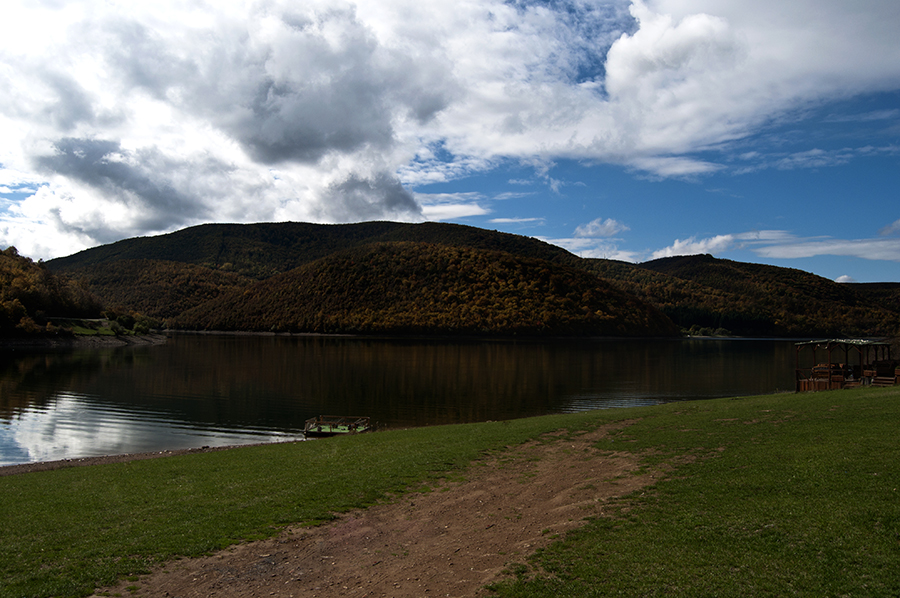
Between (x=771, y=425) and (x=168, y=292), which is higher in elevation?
(x=168, y=292)

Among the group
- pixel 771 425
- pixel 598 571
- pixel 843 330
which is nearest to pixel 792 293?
pixel 843 330

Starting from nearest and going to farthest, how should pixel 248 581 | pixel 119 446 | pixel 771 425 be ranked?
pixel 248 581, pixel 771 425, pixel 119 446

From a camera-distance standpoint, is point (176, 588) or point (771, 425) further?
point (771, 425)

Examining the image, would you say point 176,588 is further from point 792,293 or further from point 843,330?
point 792,293

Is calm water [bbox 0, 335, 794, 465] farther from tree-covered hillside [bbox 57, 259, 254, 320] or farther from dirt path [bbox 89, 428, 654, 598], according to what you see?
tree-covered hillside [bbox 57, 259, 254, 320]

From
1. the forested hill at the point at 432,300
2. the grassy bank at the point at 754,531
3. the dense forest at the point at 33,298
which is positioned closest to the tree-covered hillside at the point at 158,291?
the forested hill at the point at 432,300

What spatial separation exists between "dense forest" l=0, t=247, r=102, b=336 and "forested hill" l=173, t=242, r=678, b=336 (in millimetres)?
47494

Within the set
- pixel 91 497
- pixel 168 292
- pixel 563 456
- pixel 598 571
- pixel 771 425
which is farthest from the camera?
pixel 168 292

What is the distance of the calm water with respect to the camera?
26.7 meters

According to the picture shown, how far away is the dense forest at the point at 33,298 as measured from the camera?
82125mm

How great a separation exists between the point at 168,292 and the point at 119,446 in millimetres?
183196

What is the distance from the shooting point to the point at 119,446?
24.2 metres

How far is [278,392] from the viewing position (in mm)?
39906

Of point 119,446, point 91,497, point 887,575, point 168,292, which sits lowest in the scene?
→ point 119,446
